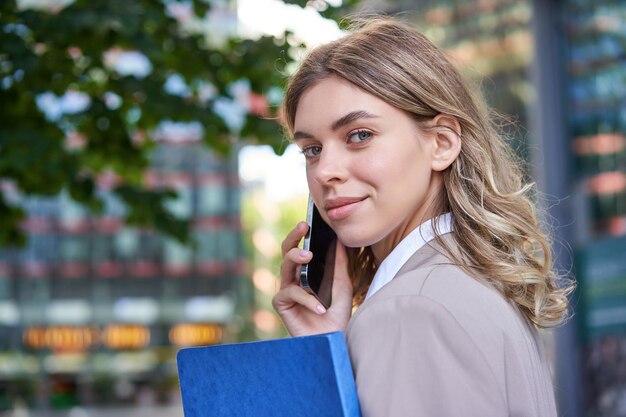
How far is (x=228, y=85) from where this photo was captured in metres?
5.61

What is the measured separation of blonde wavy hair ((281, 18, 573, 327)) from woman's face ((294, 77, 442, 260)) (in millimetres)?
28

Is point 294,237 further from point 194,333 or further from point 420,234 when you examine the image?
point 194,333

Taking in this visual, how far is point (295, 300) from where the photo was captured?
5.95ft

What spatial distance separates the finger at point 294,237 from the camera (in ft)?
5.99

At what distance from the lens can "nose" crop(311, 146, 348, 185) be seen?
159 cm

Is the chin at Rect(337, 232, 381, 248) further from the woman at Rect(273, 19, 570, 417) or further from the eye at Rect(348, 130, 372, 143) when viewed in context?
the eye at Rect(348, 130, 372, 143)

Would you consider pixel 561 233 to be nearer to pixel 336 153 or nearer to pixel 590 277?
pixel 590 277

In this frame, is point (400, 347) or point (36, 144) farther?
point (36, 144)

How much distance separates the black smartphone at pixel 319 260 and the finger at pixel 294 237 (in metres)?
0.01

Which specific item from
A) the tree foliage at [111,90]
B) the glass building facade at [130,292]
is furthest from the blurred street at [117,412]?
the tree foliage at [111,90]

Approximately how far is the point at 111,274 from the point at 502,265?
5354 cm

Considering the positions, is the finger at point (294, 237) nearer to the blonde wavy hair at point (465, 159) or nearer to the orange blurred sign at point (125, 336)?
the blonde wavy hair at point (465, 159)

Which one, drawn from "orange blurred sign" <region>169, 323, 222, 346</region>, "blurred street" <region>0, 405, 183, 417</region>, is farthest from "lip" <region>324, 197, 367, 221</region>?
"orange blurred sign" <region>169, 323, 222, 346</region>

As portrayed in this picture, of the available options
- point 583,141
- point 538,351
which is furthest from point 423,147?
point 583,141
